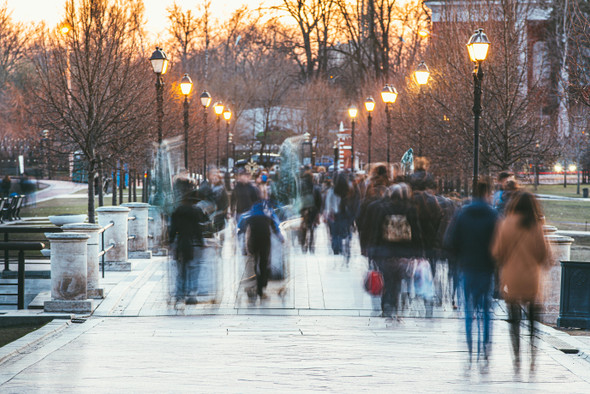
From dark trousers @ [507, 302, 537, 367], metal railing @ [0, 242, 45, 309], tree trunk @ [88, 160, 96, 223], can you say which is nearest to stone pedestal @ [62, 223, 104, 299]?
metal railing @ [0, 242, 45, 309]

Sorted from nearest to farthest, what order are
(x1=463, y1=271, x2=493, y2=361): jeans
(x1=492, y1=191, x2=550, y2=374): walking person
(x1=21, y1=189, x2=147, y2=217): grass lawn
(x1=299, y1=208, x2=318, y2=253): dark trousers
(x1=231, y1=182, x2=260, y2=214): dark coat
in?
1. (x1=492, y1=191, x2=550, y2=374): walking person
2. (x1=463, y1=271, x2=493, y2=361): jeans
3. (x1=231, y1=182, x2=260, y2=214): dark coat
4. (x1=299, y1=208, x2=318, y2=253): dark trousers
5. (x1=21, y1=189, x2=147, y2=217): grass lawn

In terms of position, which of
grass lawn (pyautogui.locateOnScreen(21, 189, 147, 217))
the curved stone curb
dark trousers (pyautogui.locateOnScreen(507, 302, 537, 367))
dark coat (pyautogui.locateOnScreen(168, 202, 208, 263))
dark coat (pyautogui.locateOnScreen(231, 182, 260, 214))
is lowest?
the curved stone curb

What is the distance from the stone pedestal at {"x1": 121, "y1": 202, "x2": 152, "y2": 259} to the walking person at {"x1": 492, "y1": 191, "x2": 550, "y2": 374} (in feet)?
36.3

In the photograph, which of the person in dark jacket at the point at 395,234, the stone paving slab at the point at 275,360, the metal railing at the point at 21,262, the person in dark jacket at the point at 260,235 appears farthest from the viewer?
the person in dark jacket at the point at 260,235

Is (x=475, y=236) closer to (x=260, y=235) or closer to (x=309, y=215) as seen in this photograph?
(x=260, y=235)

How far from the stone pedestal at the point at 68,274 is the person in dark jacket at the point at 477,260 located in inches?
222

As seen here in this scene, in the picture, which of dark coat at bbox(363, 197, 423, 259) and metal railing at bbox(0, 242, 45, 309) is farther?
metal railing at bbox(0, 242, 45, 309)

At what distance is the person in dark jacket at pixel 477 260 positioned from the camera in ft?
28.1

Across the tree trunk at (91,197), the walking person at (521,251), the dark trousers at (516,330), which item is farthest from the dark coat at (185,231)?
the tree trunk at (91,197)

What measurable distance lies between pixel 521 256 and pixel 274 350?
277 centimetres

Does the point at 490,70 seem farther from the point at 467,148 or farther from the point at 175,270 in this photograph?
the point at 175,270

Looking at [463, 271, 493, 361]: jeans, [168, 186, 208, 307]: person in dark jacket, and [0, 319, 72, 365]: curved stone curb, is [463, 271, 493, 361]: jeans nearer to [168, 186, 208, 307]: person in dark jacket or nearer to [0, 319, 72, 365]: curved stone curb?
[168, 186, 208, 307]: person in dark jacket

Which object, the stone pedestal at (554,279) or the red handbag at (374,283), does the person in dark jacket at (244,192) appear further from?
the stone pedestal at (554,279)

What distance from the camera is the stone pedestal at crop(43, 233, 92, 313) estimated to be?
457 inches
